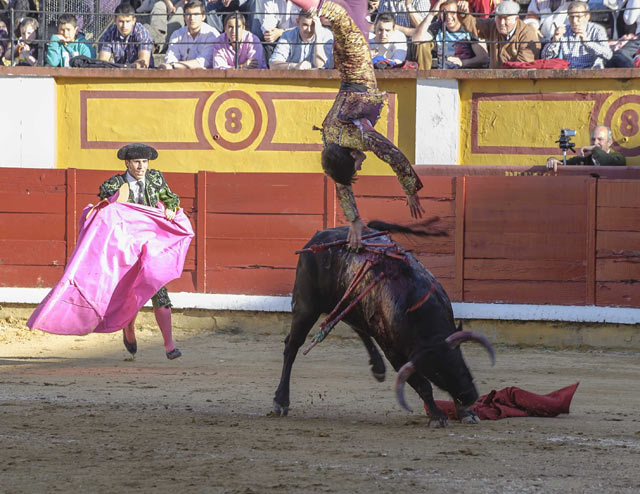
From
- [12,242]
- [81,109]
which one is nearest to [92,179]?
[12,242]

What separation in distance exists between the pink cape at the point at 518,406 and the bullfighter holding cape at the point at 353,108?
1.06 m

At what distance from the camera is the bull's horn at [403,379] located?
451cm

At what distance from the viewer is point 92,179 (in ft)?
28.6

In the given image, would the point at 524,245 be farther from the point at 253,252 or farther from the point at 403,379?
the point at 403,379

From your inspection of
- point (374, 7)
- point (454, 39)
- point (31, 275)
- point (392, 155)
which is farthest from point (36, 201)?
point (392, 155)

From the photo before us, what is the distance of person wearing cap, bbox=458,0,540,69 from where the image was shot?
915cm

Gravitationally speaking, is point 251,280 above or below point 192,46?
below

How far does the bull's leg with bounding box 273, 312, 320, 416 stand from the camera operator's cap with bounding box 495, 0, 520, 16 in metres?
4.73

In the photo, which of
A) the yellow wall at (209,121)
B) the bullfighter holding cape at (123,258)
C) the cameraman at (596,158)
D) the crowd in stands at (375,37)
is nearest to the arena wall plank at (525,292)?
the cameraman at (596,158)

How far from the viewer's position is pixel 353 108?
4.39 metres

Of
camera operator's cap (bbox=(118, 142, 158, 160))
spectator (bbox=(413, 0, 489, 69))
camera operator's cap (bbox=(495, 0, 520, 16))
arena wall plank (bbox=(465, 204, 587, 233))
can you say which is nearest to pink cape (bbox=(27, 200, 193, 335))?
camera operator's cap (bbox=(118, 142, 158, 160))

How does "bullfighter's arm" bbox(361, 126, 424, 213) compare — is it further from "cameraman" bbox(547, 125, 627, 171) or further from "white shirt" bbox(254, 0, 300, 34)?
"white shirt" bbox(254, 0, 300, 34)

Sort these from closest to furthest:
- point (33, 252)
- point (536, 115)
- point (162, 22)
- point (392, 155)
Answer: point (392, 155)
point (33, 252)
point (536, 115)
point (162, 22)

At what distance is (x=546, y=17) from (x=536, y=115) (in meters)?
0.86
